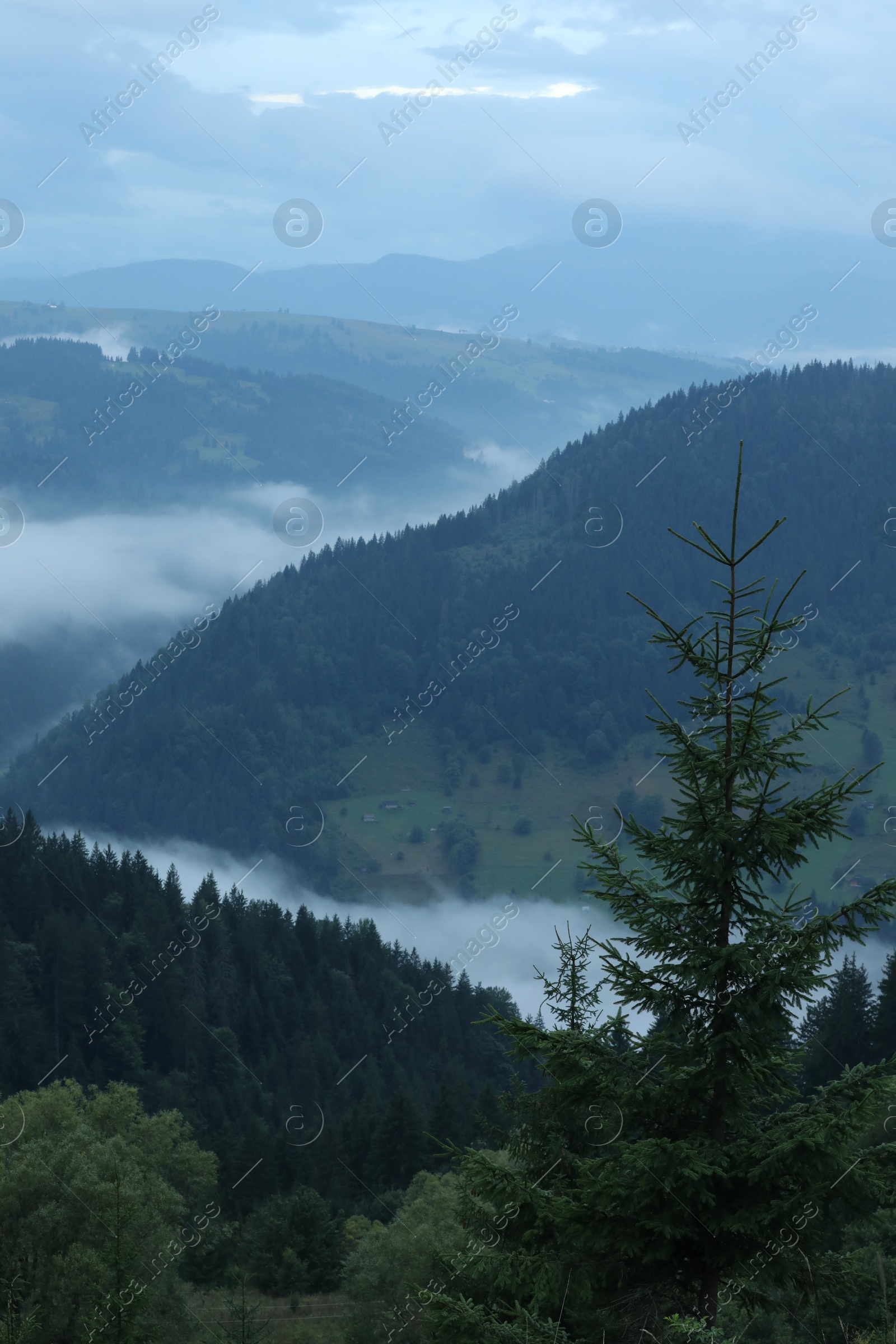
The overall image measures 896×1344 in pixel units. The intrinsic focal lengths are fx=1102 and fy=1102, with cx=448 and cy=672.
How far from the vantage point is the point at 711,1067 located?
12195 millimetres

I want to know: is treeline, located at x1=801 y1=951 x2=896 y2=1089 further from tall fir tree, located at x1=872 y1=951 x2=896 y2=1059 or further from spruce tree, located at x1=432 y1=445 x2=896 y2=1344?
spruce tree, located at x1=432 y1=445 x2=896 y2=1344

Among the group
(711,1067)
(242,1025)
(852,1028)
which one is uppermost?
(242,1025)

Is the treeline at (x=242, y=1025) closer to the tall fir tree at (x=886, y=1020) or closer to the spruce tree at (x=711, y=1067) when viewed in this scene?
the tall fir tree at (x=886, y=1020)

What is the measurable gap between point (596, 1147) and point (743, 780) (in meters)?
8.69

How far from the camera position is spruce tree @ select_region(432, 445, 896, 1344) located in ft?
38.6

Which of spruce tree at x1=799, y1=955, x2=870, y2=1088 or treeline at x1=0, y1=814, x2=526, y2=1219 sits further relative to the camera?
treeline at x1=0, y1=814, x2=526, y2=1219

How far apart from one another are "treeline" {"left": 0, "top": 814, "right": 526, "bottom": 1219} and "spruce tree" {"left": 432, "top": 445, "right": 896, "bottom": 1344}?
64435 millimetres

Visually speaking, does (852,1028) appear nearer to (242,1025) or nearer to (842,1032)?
(842,1032)

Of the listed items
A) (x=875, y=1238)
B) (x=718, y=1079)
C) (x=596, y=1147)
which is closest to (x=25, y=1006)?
(x=875, y=1238)

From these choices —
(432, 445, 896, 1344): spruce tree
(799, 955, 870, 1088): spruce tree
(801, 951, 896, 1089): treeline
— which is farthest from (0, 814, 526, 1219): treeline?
(432, 445, 896, 1344): spruce tree

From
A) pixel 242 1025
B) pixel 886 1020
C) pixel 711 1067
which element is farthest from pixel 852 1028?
pixel 242 1025

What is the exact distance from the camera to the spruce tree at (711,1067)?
1176 cm

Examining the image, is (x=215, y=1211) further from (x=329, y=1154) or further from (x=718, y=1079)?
(x=718, y=1079)

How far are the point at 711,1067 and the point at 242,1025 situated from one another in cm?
12772
